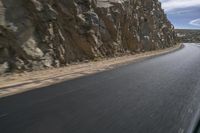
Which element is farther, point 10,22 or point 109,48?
point 109,48

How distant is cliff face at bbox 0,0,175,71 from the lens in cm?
1925

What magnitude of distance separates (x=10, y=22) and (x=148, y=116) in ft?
44.8

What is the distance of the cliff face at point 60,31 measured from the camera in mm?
19255

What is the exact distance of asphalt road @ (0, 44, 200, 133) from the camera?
7293 mm

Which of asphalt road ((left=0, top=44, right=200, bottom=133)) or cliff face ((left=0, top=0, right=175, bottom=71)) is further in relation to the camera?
cliff face ((left=0, top=0, right=175, bottom=71))

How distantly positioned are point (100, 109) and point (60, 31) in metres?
16.1

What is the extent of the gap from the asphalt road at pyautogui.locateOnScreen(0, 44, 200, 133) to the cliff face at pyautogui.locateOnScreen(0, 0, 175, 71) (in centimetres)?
648

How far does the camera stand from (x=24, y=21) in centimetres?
2095

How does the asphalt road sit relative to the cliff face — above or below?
below

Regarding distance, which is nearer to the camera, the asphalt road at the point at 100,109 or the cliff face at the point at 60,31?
the asphalt road at the point at 100,109

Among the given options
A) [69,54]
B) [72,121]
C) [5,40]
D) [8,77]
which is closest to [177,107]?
[72,121]

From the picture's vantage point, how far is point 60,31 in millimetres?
24500

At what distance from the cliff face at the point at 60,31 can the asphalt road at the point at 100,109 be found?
648cm

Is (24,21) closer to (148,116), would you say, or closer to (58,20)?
(58,20)
